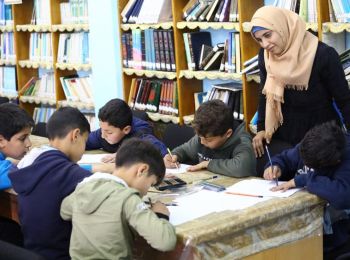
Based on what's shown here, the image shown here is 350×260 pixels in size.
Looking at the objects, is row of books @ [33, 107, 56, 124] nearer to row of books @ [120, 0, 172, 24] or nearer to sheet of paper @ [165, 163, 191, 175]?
row of books @ [120, 0, 172, 24]

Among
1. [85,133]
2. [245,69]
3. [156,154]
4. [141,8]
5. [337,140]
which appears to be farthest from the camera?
[141,8]

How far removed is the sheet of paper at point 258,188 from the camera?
282 cm

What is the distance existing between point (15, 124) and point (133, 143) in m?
1.04

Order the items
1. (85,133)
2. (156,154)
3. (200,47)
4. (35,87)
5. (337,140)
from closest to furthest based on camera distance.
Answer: (156,154) → (337,140) → (85,133) → (200,47) → (35,87)

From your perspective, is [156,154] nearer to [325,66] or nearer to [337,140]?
[337,140]

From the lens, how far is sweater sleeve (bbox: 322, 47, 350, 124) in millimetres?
3422

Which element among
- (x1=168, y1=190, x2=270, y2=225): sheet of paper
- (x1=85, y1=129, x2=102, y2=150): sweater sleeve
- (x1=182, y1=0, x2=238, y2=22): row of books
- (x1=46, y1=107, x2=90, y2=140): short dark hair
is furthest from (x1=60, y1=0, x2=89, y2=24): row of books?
(x1=168, y1=190, x2=270, y2=225): sheet of paper

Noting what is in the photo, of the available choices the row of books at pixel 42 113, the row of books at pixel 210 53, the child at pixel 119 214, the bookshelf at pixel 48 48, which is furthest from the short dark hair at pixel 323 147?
the row of books at pixel 42 113

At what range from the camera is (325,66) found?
345 centimetres

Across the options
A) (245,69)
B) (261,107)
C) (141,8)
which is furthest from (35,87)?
(261,107)

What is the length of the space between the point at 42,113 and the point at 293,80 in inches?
160

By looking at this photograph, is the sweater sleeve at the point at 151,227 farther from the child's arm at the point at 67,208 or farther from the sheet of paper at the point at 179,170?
the sheet of paper at the point at 179,170

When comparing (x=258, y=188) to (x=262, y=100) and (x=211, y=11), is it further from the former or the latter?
(x=211, y=11)

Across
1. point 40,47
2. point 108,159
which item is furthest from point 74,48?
point 108,159
